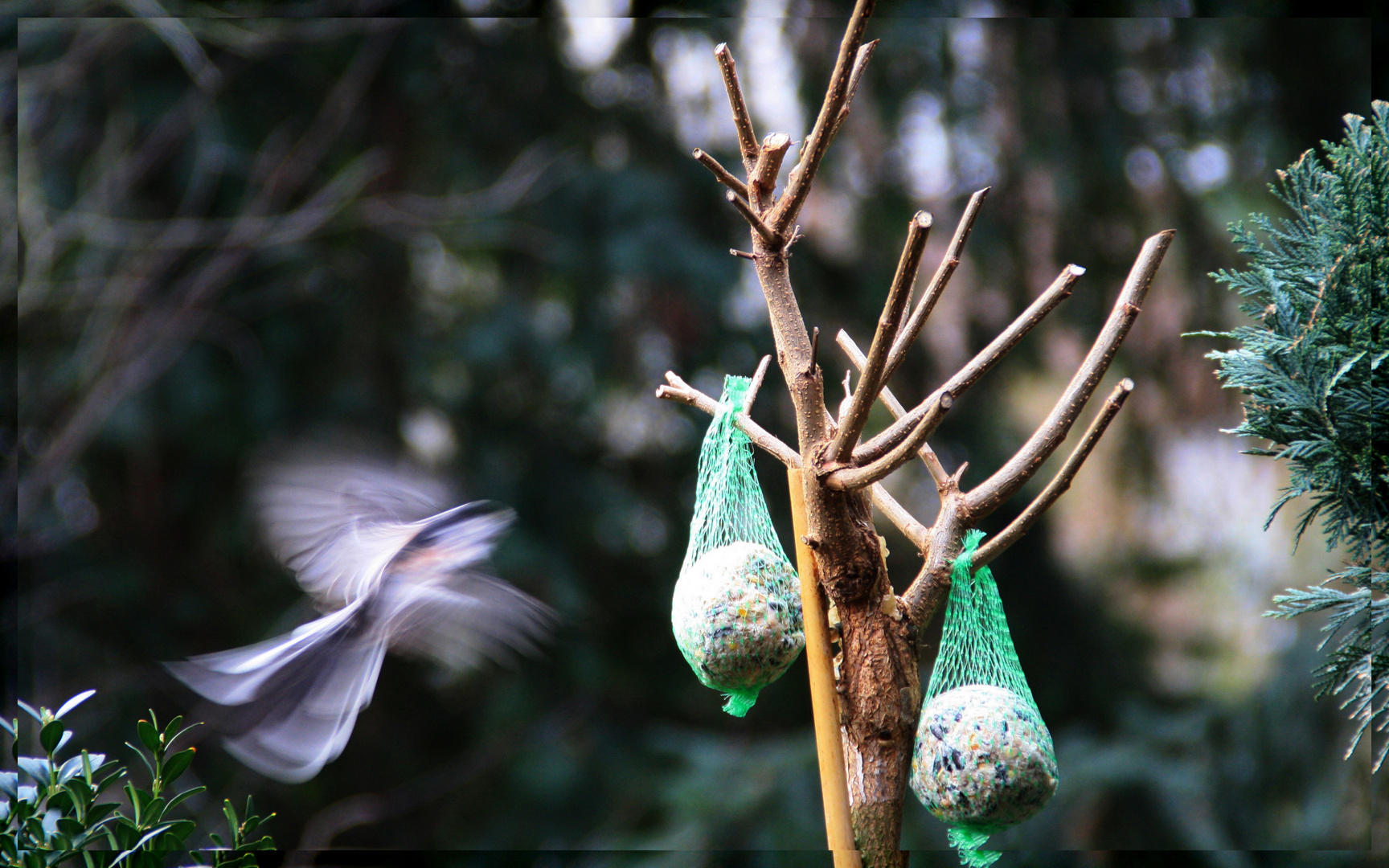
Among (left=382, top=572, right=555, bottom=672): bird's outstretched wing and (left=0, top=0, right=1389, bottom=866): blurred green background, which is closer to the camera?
(left=382, top=572, right=555, bottom=672): bird's outstretched wing

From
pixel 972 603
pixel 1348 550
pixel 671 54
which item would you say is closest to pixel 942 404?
pixel 972 603

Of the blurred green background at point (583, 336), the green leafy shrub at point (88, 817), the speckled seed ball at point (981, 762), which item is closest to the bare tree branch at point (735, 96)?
the speckled seed ball at point (981, 762)

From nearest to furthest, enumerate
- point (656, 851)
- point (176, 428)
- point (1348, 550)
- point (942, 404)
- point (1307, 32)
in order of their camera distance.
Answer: point (942, 404)
point (1348, 550)
point (656, 851)
point (1307, 32)
point (176, 428)

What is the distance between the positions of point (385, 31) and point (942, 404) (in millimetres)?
2181

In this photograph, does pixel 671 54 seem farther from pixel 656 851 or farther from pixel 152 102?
pixel 656 851

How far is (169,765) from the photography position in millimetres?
611

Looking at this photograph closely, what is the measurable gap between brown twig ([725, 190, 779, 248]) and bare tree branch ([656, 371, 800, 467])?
0.42ft

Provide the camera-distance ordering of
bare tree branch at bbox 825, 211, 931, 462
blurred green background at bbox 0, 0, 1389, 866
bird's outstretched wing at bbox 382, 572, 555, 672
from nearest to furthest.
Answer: bare tree branch at bbox 825, 211, 931, 462, bird's outstretched wing at bbox 382, 572, 555, 672, blurred green background at bbox 0, 0, 1389, 866

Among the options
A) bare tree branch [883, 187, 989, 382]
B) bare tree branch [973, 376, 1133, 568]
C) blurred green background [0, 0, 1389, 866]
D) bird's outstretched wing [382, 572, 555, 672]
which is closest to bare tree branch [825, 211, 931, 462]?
bare tree branch [883, 187, 989, 382]

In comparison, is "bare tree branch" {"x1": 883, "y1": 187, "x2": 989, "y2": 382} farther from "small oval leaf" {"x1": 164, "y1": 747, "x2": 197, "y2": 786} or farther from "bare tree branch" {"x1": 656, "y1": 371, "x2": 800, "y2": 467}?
"small oval leaf" {"x1": 164, "y1": 747, "x2": 197, "y2": 786}

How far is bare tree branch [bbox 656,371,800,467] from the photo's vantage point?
26.1 inches

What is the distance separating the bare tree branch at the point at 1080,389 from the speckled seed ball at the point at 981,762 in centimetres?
14

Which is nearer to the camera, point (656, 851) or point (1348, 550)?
point (1348, 550)

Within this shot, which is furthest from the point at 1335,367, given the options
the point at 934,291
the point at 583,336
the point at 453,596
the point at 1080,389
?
the point at 583,336
